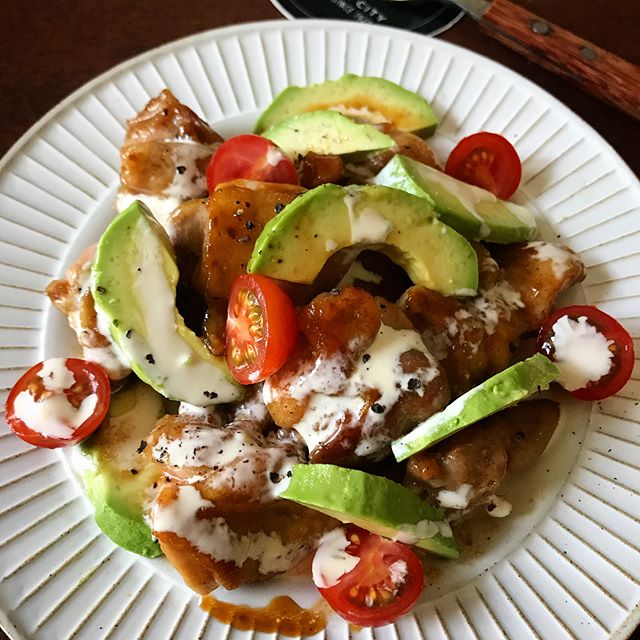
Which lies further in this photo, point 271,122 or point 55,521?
point 271,122

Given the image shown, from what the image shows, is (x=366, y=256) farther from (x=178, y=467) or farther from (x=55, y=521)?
(x=55, y=521)

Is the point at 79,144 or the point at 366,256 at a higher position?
the point at 366,256

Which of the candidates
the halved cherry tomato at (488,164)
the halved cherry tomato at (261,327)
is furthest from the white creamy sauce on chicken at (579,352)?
the halved cherry tomato at (261,327)

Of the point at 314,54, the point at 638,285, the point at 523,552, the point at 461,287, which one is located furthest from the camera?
the point at 314,54

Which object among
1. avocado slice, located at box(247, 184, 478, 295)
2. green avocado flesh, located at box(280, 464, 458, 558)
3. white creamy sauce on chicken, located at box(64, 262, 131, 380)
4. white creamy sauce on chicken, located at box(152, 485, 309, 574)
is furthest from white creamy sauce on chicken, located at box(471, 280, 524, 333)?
white creamy sauce on chicken, located at box(64, 262, 131, 380)

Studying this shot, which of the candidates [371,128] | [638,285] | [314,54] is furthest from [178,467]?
[314,54]

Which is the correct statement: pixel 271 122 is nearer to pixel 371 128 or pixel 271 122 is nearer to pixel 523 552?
pixel 371 128

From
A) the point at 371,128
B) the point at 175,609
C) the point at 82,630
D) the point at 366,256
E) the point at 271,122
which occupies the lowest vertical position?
the point at 82,630

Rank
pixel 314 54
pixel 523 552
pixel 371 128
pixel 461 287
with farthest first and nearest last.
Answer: pixel 314 54, pixel 371 128, pixel 461 287, pixel 523 552
